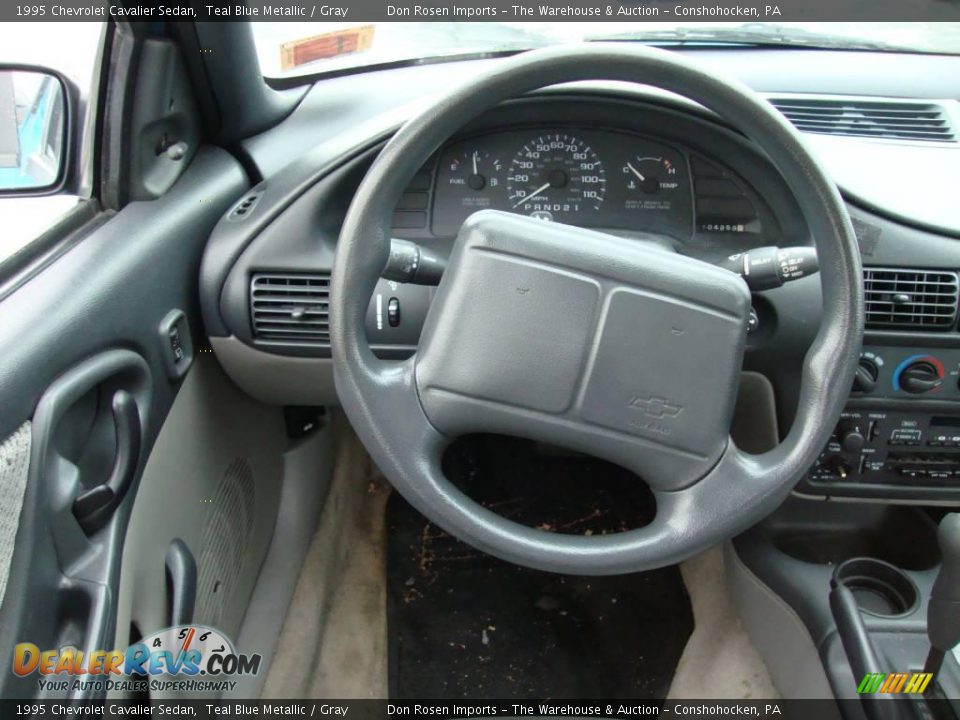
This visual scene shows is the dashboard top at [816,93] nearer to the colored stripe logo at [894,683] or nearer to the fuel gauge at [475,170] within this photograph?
the fuel gauge at [475,170]

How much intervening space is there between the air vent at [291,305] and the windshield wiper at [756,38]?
0.80 metres

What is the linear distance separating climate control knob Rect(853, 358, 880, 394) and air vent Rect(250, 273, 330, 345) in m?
0.93

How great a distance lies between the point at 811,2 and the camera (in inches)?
64.2

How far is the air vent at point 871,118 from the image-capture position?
A: 155cm

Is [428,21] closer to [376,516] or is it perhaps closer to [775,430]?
[775,430]

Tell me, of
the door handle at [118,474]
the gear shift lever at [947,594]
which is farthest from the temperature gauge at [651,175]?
the door handle at [118,474]

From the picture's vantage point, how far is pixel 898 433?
4.81ft

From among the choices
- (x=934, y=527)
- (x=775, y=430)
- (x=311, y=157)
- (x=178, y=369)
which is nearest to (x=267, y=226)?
(x=311, y=157)

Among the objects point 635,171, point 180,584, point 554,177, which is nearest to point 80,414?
point 180,584

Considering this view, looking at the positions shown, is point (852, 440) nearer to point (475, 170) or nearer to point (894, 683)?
point (894, 683)

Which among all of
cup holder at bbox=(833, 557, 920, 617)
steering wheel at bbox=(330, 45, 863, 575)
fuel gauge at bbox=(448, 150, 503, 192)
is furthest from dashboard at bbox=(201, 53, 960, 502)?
steering wheel at bbox=(330, 45, 863, 575)

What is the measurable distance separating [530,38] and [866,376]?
3.05 feet

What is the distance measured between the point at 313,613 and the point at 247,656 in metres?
0.23

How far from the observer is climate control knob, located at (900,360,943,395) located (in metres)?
1.41
